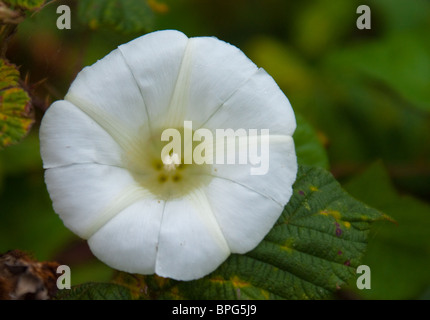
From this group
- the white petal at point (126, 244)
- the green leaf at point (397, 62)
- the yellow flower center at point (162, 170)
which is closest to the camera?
the white petal at point (126, 244)

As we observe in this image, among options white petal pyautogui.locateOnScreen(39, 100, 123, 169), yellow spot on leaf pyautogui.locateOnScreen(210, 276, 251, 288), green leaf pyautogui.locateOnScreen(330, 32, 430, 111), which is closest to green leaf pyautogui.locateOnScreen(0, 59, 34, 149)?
white petal pyautogui.locateOnScreen(39, 100, 123, 169)

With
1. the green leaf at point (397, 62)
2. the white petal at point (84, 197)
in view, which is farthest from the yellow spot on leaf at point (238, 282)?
the green leaf at point (397, 62)

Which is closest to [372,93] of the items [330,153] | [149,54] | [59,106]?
[330,153]

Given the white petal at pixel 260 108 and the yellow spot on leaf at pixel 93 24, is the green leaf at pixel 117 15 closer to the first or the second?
the yellow spot on leaf at pixel 93 24

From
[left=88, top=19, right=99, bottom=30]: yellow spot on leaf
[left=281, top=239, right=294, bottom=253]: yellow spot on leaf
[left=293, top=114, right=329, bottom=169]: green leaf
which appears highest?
[left=88, top=19, right=99, bottom=30]: yellow spot on leaf

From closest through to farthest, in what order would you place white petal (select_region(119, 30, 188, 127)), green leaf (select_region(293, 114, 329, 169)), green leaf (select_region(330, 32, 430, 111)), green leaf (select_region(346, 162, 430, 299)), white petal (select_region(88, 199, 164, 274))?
white petal (select_region(88, 199, 164, 274)) < white petal (select_region(119, 30, 188, 127)) < green leaf (select_region(293, 114, 329, 169)) < green leaf (select_region(346, 162, 430, 299)) < green leaf (select_region(330, 32, 430, 111))

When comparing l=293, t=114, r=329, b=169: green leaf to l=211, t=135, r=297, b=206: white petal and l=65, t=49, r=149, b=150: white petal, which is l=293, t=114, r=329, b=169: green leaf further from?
l=65, t=49, r=149, b=150: white petal
